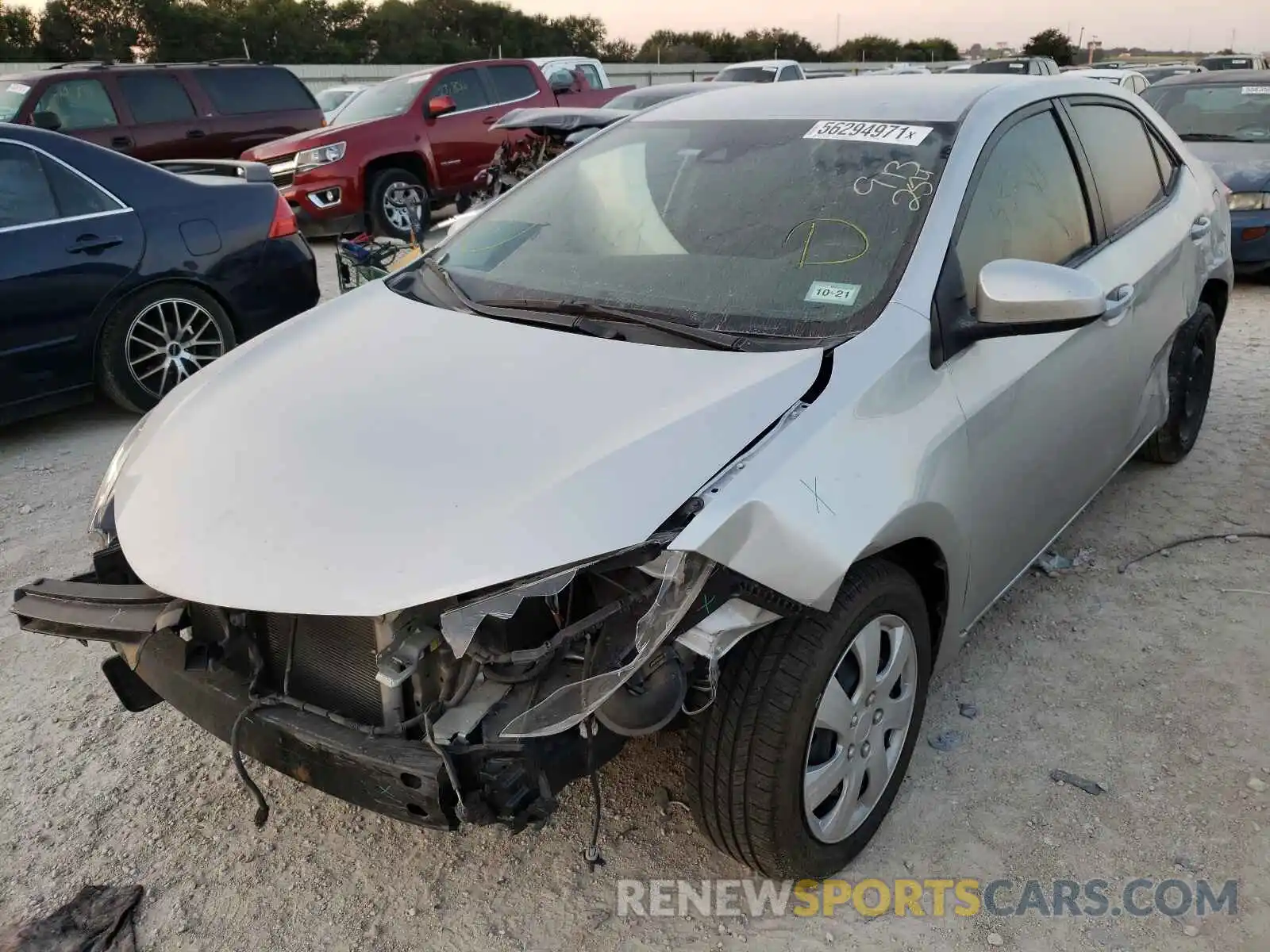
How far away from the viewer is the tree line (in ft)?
109

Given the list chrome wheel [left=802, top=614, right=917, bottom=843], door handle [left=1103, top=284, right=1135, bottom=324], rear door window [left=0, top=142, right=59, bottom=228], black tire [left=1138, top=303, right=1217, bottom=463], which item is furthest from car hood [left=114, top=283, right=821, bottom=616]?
rear door window [left=0, top=142, right=59, bottom=228]

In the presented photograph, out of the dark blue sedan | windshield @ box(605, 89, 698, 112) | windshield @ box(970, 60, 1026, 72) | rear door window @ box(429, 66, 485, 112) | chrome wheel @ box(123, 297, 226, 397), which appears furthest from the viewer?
windshield @ box(970, 60, 1026, 72)

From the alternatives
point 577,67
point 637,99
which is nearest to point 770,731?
point 637,99

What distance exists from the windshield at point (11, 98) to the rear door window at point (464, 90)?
3.91 metres

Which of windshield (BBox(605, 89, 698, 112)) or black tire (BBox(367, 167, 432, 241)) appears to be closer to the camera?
black tire (BBox(367, 167, 432, 241))

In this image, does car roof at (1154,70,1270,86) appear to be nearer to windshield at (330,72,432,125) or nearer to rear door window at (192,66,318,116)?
windshield at (330,72,432,125)

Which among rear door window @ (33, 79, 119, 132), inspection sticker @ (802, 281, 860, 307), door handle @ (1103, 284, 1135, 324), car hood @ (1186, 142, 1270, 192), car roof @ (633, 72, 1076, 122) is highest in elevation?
rear door window @ (33, 79, 119, 132)

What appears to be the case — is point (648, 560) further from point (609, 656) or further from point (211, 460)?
point (211, 460)

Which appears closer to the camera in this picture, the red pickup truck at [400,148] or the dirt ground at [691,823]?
the dirt ground at [691,823]

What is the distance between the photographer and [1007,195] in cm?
270

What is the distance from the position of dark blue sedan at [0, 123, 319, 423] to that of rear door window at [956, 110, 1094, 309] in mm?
4181

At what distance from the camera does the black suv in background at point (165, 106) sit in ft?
31.2

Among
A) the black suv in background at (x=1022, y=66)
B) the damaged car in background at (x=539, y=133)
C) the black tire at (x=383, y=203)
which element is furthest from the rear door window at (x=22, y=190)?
the black suv in background at (x=1022, y=66)

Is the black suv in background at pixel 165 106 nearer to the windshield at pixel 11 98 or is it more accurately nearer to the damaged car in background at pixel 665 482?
the windshield at pixel 11 98
